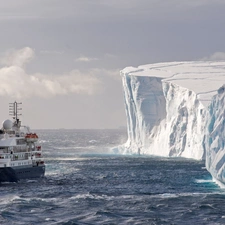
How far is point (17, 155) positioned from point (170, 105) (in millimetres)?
36264

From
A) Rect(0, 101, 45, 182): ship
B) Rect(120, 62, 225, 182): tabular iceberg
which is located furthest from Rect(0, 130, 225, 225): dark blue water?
Rect(120, 62, 225, 182): tabular iceberg

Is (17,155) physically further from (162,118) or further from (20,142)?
(162,118)

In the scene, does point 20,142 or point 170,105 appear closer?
point 20,142

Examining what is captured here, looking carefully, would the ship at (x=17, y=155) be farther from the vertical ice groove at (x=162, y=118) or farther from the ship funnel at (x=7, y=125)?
the vertical ice groove at (x=162, y=118)

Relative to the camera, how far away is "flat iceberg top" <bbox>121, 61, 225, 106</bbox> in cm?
8756

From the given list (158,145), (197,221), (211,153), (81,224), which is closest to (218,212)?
(197,221)

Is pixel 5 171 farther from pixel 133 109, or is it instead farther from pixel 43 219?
pixel 133 109

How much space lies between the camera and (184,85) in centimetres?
8988

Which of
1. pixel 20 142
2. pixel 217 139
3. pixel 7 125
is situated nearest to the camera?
pixel 217 139

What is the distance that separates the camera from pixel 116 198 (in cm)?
4919

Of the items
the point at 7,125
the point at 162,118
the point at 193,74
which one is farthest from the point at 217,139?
the point at 162,118

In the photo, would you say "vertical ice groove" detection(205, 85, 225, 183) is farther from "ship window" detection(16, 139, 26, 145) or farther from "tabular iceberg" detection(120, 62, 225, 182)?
"tabular iceberg" detection(120, 62, 225, 182)

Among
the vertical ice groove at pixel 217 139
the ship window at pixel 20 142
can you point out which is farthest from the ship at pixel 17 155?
the vertical ice groove at pixel 217 139

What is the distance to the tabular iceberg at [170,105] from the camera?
8769 cm
